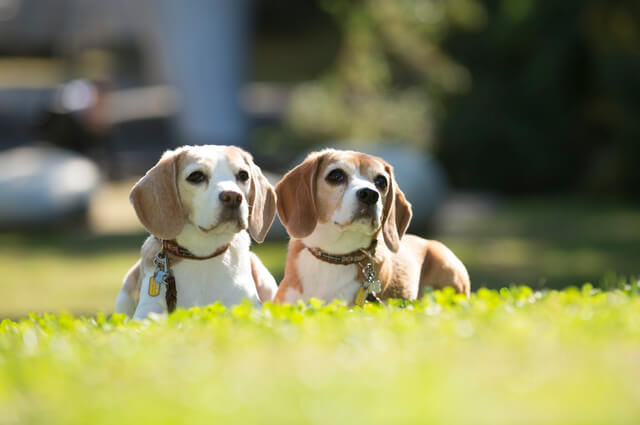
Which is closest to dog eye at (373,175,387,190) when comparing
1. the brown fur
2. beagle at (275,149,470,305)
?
beagle at (275,149,470,305)

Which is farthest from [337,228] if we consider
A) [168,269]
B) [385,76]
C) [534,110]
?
[534,110]

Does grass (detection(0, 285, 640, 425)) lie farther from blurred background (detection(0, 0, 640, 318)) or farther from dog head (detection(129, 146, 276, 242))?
blurred background (detection(0, 0, 640, 318))

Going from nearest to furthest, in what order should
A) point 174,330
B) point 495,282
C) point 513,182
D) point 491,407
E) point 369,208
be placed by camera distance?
point 491,407
point 174,330
point 369,208
point 495,282
point 513,182

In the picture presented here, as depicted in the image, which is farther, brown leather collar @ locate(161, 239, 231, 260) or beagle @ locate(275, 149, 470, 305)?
beagle @ locate(275, 149, 470, 305)

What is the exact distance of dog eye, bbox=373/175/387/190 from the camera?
5.63 meters

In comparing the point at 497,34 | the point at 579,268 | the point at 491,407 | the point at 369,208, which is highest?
the point at 497,34

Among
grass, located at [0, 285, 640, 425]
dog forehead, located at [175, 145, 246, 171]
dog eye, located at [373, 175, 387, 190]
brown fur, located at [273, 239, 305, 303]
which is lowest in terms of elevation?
grass, located at [0, 285, 640, 425]

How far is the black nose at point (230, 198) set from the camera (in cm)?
503

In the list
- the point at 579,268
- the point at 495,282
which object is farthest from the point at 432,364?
the point at 579,268

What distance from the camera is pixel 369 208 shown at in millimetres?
5422

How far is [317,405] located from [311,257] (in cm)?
243

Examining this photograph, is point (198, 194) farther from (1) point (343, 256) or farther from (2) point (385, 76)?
(2) point (385, 76)

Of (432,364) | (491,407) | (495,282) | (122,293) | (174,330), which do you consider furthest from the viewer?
(495,282)

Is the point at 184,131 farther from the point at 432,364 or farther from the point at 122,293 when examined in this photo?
the point at 432,364
